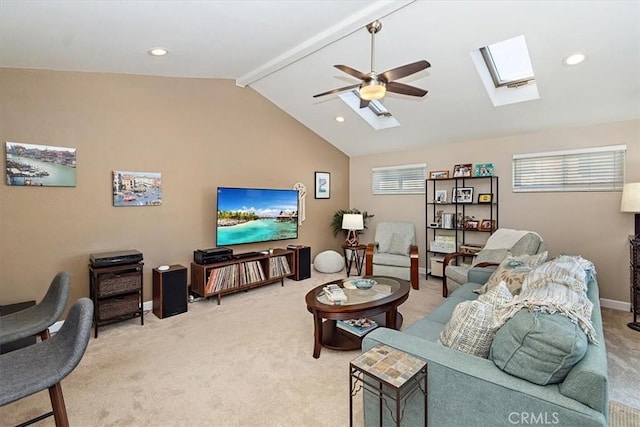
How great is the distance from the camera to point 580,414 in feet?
3.47

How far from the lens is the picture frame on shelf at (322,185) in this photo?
5680mm

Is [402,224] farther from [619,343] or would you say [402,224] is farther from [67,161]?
[67,161]

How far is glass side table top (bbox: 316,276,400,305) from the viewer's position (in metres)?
2.70

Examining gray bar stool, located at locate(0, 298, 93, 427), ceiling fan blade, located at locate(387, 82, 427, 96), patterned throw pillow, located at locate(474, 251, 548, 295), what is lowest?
gray bar stool, located at locate(0, 298, 93, 427)

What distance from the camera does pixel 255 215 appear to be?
450 cm

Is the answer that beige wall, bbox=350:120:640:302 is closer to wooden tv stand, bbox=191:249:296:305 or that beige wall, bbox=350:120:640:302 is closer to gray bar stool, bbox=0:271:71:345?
wooden tv stand, bbox=191:249:296:305

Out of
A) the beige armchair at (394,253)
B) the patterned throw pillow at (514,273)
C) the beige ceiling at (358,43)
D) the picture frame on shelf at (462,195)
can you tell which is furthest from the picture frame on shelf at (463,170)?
the patterned throw pillow at (514,273)

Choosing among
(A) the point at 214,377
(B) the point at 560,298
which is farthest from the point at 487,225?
(A) the point at 214,377

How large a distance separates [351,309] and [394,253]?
273cm

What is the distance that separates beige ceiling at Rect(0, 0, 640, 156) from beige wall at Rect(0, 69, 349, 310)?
244mm

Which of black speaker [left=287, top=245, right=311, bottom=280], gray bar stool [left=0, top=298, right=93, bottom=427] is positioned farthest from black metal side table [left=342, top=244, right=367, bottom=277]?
gray bar stool [left=0, top=298, right=93, bottom=427]

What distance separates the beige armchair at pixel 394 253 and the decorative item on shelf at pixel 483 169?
1.29 metres

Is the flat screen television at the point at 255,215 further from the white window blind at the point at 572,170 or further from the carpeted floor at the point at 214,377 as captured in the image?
the white window blind at the point at 572,170

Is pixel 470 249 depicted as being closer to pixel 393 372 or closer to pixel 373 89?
pixel 373 89
